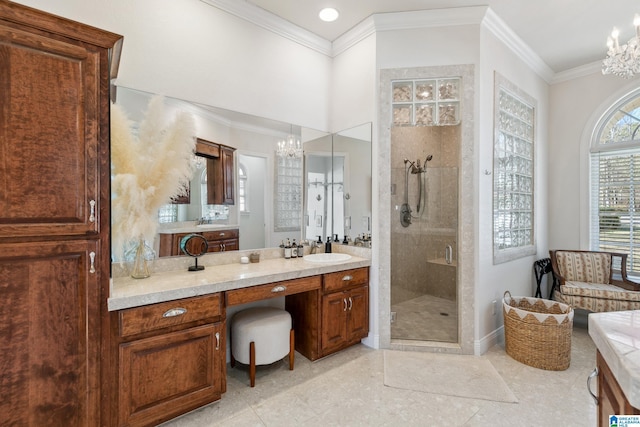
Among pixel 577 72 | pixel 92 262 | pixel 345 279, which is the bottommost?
pixel 345 279

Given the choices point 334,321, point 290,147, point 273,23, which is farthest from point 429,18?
point 334,321

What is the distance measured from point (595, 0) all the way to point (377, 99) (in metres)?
1.98

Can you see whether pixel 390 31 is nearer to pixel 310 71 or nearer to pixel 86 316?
pixel 310 71

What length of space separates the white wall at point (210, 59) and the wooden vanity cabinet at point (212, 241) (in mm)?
1094

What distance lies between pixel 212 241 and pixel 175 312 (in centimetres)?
81

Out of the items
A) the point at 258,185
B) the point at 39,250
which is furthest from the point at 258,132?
the point at 39,250

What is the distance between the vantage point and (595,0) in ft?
8.29

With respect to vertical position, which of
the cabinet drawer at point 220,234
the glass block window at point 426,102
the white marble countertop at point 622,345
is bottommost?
the white marble countertop at point 622,345

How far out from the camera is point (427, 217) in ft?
11.1

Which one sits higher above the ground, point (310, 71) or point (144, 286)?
point (310, 71)

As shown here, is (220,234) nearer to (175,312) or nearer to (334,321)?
(175,312)

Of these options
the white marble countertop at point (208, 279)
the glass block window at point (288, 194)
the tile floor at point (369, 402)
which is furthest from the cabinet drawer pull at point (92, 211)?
the glass block window at point (288, 194)

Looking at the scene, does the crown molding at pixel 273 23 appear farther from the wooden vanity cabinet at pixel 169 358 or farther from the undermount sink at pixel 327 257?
the wooden vanity cabinet at pixel 169 358

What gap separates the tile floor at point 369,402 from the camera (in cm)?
188
